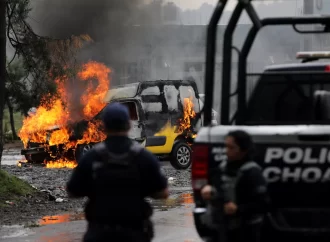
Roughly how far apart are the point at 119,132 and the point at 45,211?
7201mm

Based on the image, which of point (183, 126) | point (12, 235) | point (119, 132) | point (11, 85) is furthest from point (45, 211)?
point (183, 126)

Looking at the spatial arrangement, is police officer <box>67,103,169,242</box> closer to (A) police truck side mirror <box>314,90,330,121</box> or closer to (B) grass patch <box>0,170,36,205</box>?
(A) police truck side mirror <box>314,90,330,121</box>

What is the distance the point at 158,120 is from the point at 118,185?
15.2 m

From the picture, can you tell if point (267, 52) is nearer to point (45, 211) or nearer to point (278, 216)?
point (45, 211)

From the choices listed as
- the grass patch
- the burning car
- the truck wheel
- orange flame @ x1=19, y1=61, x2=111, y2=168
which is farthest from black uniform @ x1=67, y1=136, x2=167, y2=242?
the truck wheel

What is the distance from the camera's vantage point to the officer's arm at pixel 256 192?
5406 millimetres

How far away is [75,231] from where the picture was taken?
10289mm

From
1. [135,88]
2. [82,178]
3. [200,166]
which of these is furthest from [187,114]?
[82,178]

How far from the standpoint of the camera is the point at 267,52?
26.6 meters

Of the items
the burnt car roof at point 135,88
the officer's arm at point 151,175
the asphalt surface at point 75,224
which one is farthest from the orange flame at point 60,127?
the officer's arm at point 151,175

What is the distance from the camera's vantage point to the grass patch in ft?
40.7

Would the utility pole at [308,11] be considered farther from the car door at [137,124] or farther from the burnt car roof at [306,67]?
the burnt car roof at [306,67]

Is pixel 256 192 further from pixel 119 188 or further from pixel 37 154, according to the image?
pixel 37 154

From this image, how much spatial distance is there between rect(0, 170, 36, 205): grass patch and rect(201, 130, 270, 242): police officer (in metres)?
7.16
